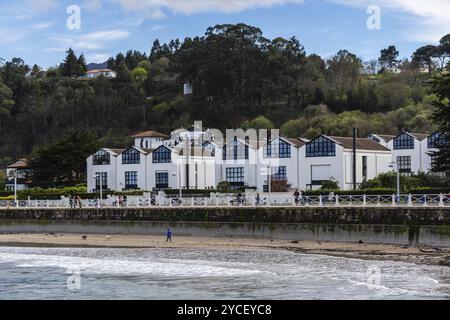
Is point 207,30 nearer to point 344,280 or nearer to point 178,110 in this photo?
point 178,110

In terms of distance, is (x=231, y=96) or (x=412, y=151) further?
(x=231, y=96)

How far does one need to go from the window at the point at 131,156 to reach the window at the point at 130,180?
1145 millimetres

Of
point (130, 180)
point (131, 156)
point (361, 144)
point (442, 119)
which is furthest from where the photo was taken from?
point (131, 156)

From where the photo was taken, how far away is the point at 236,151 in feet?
268

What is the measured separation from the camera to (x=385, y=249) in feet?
149

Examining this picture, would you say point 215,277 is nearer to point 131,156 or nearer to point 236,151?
point 236,151

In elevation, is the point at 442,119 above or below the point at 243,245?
above

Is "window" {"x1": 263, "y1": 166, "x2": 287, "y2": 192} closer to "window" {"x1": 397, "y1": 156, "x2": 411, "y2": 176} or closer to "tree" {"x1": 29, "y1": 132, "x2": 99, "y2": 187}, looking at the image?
"window" {"x1": 397, "y1": 156, "x2": 411, "y2": 176}

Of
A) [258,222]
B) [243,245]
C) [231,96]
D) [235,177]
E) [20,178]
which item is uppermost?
[231,96]

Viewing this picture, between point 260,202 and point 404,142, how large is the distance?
2766cm

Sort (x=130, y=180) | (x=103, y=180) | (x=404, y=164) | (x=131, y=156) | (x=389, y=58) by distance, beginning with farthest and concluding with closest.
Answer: (x=389, y=58) → (x=103, y=180) → (x=131, y=156) → (x=130, y=180) → (x=404, y=164)

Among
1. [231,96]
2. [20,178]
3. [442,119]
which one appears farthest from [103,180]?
[231,96]

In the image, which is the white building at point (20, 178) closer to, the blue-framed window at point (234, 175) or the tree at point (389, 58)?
the blue-framed window at point (234, 175)
